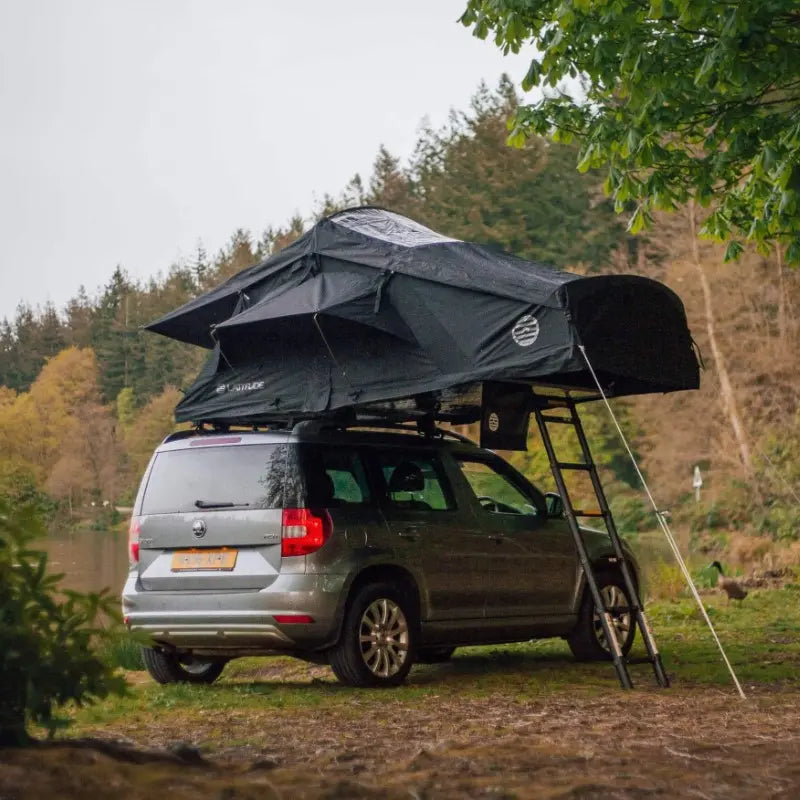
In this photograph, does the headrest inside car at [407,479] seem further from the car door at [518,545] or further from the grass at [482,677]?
the grass at [482,677]

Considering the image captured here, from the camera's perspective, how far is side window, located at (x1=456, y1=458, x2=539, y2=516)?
10984 millimetres

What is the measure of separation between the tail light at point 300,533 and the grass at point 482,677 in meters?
0.99

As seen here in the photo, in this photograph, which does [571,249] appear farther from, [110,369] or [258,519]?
[258,519]

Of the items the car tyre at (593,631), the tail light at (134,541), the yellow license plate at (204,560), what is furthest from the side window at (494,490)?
the tail light at (134,541)

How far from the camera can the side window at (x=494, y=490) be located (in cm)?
1098

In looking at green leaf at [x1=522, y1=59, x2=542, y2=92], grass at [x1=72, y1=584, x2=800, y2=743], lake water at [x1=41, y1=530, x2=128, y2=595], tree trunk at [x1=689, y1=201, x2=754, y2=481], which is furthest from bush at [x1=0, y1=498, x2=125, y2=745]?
tree trunk at [x1=689, y1=201, x2=754, y2=481]

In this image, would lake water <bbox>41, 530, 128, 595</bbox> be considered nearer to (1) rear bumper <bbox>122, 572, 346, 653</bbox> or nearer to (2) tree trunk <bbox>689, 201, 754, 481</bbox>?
(1) rear bumper <bbox>122, 572, 346, 653</bbox>

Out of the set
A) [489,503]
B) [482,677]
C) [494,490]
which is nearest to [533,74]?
[494,490]

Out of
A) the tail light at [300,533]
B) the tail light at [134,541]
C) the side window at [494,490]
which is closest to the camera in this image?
the tail light at [300,533]

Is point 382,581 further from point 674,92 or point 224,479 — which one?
point 674,92

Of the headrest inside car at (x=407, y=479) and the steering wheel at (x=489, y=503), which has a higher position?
the headrest inside car at (x=407, y=479)

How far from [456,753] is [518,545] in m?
5.37

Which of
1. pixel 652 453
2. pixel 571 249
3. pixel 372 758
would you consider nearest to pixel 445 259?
pixel 372 758

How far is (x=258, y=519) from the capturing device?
31.5 ft
